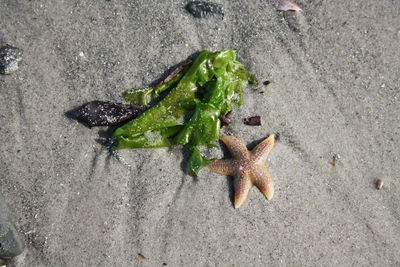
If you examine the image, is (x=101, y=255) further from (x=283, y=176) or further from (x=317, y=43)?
(x=317, y=43)

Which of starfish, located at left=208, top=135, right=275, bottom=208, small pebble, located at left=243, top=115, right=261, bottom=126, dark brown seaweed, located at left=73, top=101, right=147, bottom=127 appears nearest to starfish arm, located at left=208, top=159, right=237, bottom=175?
starfish, located at left=208, top=135, right=275, bottom=208

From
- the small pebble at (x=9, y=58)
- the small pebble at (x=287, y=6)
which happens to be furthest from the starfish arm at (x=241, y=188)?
the small pebble at (x=9, y=58)

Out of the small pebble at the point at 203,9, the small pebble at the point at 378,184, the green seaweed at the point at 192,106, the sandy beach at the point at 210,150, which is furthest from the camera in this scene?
the small pebble at the point at 203,9

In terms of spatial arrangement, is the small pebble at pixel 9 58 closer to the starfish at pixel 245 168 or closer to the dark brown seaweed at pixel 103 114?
the dark brown seaweed at pixel 103 114

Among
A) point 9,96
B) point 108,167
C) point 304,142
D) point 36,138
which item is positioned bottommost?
point 304,142

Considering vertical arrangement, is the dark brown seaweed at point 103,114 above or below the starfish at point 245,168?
above

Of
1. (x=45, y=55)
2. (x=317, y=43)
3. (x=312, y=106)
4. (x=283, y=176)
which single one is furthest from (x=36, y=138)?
(x=317, y=43)
